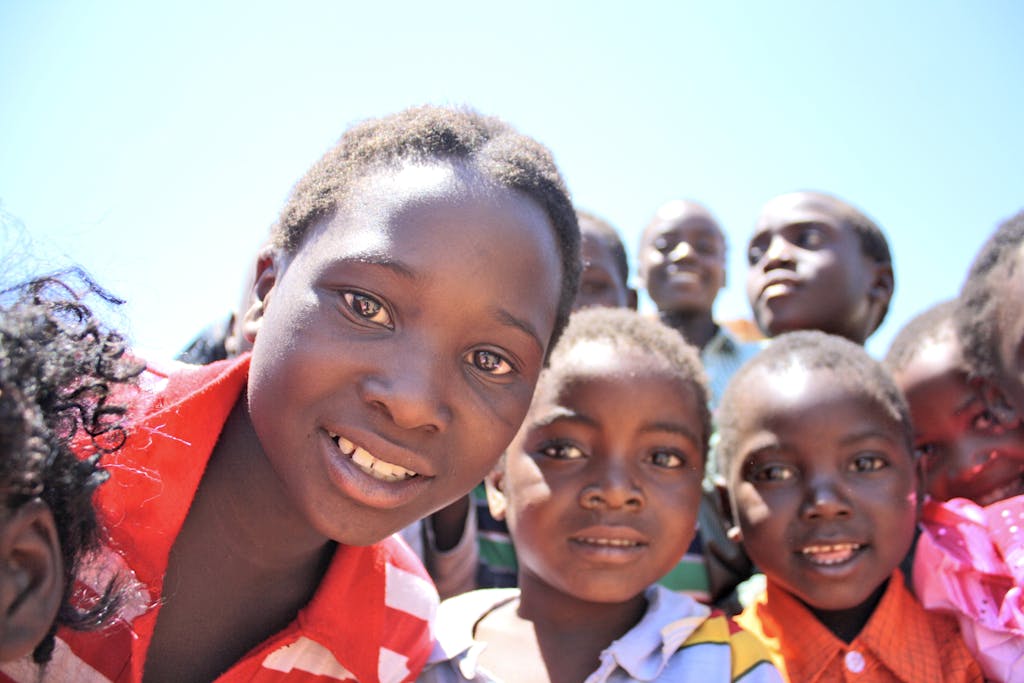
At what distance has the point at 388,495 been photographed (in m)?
1.40

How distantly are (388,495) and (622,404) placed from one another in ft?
2.86

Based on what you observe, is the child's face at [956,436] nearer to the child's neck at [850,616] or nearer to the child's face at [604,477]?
the child's neck at [850,616]

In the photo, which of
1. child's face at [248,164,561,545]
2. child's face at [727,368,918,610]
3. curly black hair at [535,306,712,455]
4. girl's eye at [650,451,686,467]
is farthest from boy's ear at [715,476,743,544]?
child's face at [248,164,561,545]

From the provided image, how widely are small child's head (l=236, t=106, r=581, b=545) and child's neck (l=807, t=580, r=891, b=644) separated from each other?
1.34 m

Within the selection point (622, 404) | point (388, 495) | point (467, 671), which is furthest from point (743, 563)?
point (388, 495)

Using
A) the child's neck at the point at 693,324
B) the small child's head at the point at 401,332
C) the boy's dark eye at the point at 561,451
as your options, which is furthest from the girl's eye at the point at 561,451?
the child's neck at the point at 693,324

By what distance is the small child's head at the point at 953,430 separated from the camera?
2.60m

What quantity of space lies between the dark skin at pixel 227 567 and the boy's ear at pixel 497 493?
0.71 m

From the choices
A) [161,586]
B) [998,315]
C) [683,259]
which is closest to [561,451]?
[161,586]

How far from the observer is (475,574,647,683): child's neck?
1.95 metres

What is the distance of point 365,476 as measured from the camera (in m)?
1.38

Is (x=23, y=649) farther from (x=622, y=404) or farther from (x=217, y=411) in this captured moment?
(x=622, y=404)

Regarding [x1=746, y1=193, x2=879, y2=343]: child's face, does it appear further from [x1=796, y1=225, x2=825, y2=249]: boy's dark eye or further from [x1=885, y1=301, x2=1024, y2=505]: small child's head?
[x1=885, y1=301, x2=1024, y2=505]: small child's head

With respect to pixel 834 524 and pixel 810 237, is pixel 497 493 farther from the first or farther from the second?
pixel 810 237
